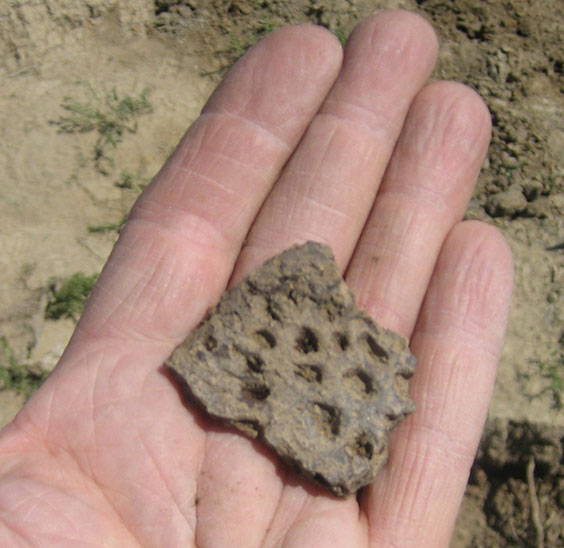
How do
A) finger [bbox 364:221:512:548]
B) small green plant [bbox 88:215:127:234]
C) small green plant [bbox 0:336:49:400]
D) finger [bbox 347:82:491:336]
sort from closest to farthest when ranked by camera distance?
finger [bbox 364:221:512:548] → finger [bbox 347:82:491:336] → small green plant [bbox 0:336:49:400] → small green plant [bbox 88:215:127:234]

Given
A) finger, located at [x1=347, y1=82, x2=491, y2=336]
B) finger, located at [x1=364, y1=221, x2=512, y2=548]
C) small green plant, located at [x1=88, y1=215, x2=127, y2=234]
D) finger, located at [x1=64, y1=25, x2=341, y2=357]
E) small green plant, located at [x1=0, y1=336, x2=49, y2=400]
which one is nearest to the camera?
finger, located at [x1=364, y1=221, x2=512, y2=548]

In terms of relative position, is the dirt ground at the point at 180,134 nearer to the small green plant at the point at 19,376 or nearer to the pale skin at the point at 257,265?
the small green plant at the point at 19,376

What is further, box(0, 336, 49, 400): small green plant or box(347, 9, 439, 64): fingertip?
box(0, 336, 49, 400): small green plant

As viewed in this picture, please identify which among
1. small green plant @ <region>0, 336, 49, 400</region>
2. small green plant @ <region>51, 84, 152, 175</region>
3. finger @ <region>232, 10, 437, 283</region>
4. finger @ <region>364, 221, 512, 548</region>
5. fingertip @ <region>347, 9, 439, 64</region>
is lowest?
small green plant @ <region>0, 336, 49, 400</region>

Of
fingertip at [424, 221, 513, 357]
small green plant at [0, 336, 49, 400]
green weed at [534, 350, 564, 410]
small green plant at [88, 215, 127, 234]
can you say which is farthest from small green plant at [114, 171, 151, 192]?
green weed at [534, 350, 564, 410]

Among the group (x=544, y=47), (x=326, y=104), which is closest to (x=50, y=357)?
(x=326, y=104)

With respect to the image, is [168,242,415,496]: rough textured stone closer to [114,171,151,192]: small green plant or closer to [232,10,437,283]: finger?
[232,10,437,283]: finger
